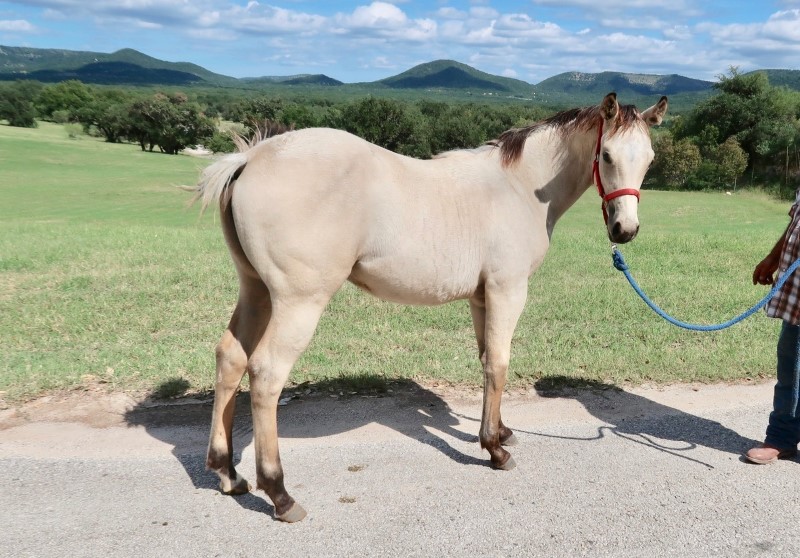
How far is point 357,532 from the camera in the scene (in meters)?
3.23

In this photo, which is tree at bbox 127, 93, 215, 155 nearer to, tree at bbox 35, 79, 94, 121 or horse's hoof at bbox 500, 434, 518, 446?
tree at bbox 35, 79, 94, 121

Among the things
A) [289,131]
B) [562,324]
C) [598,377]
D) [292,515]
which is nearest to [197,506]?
[292,515]

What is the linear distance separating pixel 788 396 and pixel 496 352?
216cm

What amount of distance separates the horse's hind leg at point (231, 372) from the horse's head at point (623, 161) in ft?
7.65

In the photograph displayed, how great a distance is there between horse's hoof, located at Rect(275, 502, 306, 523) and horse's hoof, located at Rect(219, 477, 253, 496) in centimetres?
42

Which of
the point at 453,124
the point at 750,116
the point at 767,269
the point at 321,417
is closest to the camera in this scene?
the point at 767,269

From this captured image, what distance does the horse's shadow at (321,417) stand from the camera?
4.34 metres

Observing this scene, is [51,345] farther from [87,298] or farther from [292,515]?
[292,515]

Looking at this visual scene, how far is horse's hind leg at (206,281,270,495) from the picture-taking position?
3.73m

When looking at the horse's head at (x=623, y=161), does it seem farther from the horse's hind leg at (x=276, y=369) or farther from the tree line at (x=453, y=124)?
the tree line at (x=453, y=124)

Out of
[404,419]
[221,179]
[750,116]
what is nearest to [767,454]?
[404,419]

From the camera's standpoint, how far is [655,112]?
4.00m

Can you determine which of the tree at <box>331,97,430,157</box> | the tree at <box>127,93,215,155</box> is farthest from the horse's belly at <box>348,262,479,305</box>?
the tree at <box>127,93,215,155</box>

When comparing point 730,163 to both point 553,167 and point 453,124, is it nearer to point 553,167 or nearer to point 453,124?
point 453,124
